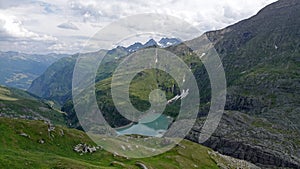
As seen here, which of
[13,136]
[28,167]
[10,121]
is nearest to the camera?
[28,167]

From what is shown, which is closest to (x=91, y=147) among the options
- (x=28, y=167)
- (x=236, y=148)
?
(x=28, y=167)

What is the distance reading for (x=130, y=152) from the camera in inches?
4338

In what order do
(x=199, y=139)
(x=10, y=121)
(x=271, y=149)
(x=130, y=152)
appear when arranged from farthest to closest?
1. (x=199, y=139)
2. (x=271, y=149)
3. (x=130, y=152)
4. (x=10, y=121)

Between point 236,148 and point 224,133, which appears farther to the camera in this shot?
point 224,133

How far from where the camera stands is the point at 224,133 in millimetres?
197250

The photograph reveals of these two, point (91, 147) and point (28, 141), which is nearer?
point (28, 141)

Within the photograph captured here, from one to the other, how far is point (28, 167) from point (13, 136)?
24245mm

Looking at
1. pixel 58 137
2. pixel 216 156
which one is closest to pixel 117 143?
pixel 58 137

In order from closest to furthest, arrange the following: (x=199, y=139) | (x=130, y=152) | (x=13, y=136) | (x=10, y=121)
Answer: (x=13, y=136) < (x=10, y=121) < (x=130, y=152) < (x=199, y=139)

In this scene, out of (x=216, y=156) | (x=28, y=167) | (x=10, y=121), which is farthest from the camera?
(x=216, y=156)

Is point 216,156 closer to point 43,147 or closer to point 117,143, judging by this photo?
point 117,143

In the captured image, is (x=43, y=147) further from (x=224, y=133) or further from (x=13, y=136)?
(x=224, y=133)

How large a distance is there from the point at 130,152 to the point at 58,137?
24.9 m

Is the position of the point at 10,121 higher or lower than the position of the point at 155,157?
higher
